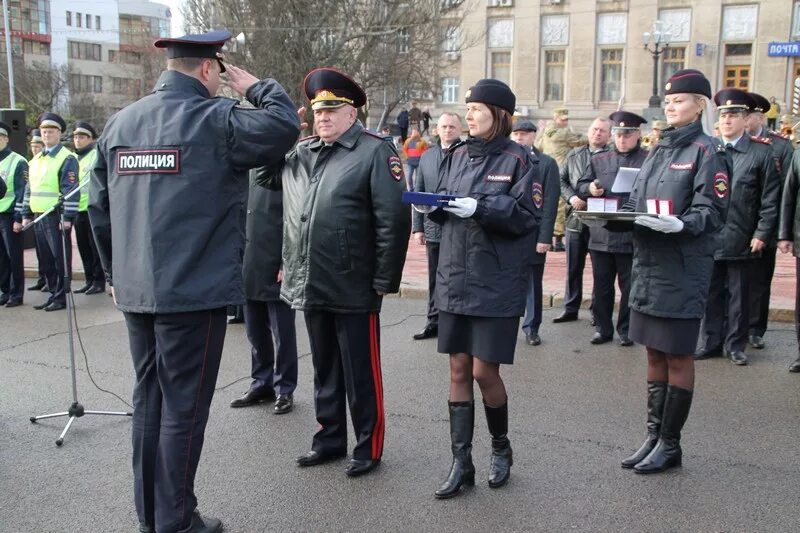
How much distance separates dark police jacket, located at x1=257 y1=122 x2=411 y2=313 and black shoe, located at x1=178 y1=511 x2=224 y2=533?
4.05 ft

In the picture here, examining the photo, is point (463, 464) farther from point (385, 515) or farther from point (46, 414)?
point (46, 414)

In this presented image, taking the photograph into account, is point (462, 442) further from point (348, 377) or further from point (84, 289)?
point (84, 289)

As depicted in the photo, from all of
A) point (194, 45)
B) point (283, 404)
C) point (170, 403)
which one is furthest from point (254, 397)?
point (194, 45)

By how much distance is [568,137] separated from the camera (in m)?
12.7

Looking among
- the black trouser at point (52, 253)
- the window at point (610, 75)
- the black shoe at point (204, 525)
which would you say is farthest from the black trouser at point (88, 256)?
the window at point (610, 75)

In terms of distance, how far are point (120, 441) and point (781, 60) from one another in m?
40.0

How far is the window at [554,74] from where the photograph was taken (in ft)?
144

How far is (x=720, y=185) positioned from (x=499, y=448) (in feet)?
6.22

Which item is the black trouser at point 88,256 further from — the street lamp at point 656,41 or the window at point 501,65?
the window at point 501,65

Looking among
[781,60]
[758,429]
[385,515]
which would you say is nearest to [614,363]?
[758,429]

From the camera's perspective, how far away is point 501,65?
45.5m

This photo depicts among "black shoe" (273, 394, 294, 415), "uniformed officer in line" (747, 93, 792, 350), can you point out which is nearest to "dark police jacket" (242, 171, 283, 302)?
"black shoe" (273, 394, 294, 415)

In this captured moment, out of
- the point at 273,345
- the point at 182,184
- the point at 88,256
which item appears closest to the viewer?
the point at 182,184

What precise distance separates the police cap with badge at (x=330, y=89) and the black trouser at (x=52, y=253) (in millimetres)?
6327
